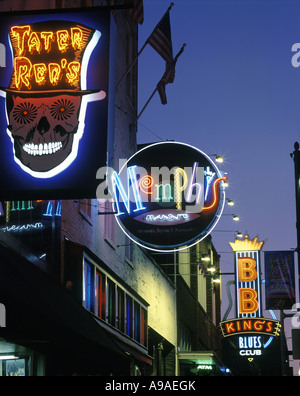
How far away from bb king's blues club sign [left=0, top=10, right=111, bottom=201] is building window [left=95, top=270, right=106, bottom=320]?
23.6 feet

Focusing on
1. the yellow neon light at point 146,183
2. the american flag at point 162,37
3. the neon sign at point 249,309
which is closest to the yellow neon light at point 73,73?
the yellow neon light at point 146,183

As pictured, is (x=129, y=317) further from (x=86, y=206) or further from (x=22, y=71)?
(x=22, y=71)

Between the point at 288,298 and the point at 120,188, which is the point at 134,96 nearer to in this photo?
the point at 120,188

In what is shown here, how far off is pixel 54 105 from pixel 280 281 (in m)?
25.7

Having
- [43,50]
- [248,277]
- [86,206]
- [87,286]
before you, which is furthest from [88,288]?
[248,277]

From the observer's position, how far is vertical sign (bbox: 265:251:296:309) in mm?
37562

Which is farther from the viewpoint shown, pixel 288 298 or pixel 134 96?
pixel 288 298

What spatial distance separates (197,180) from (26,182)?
9.42 metres

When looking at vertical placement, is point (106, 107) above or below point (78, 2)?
below

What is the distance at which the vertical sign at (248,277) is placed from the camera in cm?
4244

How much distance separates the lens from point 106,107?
13992mm

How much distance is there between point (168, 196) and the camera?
22078mm
